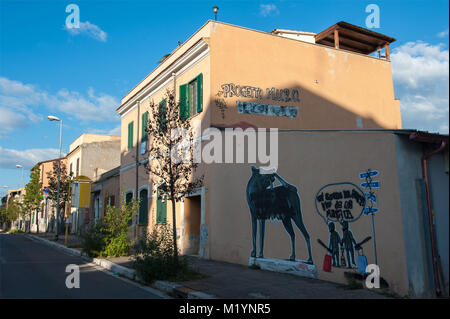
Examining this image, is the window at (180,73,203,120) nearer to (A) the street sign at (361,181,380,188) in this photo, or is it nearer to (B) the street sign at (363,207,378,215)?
(A) the street sign at (361,181,380,188)

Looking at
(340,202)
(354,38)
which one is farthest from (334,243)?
(354,38)

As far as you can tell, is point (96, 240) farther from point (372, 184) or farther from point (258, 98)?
point (372, 184)

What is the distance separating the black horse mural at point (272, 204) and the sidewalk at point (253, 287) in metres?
0.84

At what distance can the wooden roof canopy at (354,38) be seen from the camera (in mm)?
17344

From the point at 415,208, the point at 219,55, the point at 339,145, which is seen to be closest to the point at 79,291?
the point at 339,145

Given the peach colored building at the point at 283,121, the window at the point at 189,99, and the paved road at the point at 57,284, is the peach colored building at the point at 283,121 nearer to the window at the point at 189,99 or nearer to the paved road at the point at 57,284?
the window at the point at 189,99

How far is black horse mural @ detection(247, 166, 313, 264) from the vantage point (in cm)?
925

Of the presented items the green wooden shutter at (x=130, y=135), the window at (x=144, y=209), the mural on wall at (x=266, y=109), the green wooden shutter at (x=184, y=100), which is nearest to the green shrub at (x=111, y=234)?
the green wooden shutter at (x=184, y=100)

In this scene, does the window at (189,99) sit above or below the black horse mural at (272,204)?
above

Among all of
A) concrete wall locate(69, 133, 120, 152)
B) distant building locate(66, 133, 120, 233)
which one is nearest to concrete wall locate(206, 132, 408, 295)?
distant building locate(66, 133, 120, 233)

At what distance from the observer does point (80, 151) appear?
116 feet

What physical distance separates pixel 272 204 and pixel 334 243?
2418mm

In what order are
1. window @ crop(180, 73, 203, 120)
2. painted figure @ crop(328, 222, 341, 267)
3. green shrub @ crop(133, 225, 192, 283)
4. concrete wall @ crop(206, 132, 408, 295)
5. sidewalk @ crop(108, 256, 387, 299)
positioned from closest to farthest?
→ sidewalk @ crop(108, 256, 387, 299) < concrete wall @ crop(206, 132, 408, 295) < painted figure @ crop(328, 222, 341, 267) < green shrub @ crop(133, 225, 192, 283) < window @ crop(180, 73, 203, 120)
